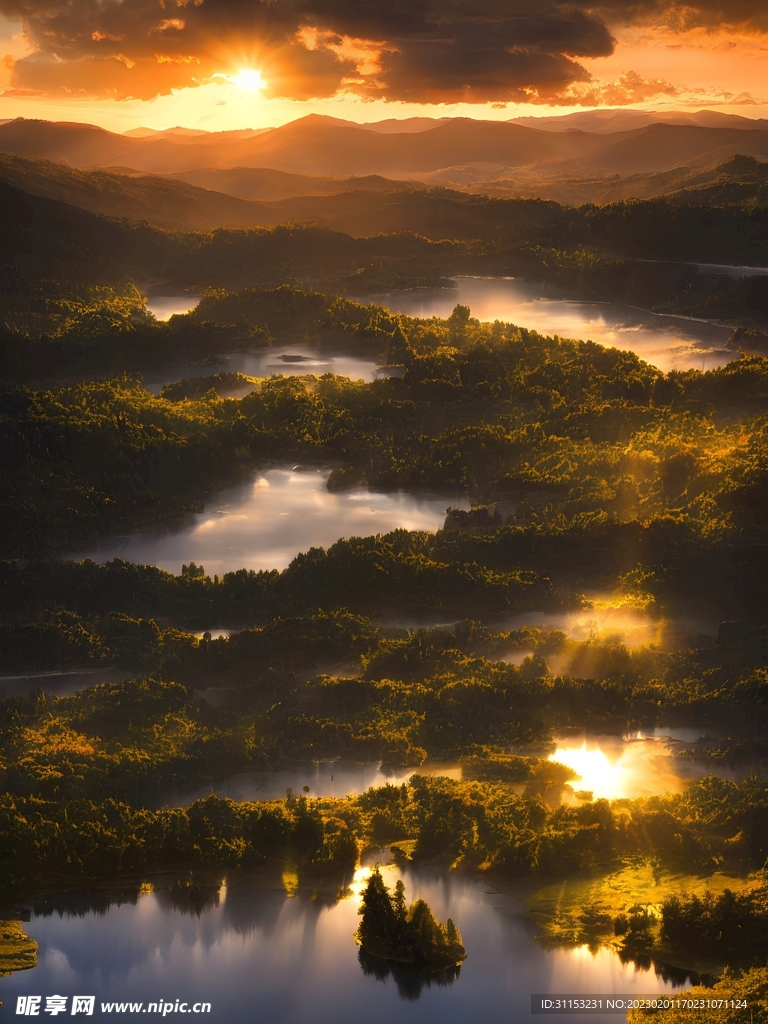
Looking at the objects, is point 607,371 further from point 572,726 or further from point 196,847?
point 196,847

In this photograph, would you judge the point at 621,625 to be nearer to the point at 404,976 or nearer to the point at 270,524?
the point at 270,524

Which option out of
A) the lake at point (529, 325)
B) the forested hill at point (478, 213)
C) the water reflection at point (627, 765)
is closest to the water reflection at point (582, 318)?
the lake at point (529, 325)

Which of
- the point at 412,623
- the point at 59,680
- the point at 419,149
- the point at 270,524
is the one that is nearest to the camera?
the point at 59,680

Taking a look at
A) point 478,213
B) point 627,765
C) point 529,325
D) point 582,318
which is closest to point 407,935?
point 627,765

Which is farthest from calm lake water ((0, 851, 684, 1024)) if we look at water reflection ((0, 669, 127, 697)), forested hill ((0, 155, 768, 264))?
forested hill ((0, 155, 768, 264))

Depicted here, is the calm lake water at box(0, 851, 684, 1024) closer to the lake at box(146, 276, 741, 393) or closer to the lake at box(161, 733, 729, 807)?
the lake at box(161, 733, 729, 807)

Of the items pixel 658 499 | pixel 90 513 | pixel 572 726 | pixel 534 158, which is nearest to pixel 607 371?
pixel 658 499

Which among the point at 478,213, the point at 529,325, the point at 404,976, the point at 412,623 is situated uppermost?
the point at 478,213
